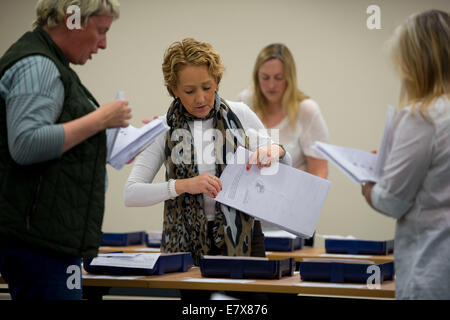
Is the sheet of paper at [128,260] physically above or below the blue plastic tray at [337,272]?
above

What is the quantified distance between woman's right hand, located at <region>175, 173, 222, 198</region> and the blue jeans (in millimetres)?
602

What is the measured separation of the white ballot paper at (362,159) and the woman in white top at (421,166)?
1.5 inches

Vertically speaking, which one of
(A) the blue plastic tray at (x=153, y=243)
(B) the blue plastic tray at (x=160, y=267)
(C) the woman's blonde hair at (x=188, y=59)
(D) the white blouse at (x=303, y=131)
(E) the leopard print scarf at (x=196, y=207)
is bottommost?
(A) the blue plastic tray at (x=153, y=243)

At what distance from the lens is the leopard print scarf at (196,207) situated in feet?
6.77

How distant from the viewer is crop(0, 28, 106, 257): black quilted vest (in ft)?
4.67

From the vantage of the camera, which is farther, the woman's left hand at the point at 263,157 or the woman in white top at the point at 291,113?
the woman in white top at the point at 291,113

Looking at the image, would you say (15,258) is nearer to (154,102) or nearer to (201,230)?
(201,230)

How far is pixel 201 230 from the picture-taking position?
6.82 ft

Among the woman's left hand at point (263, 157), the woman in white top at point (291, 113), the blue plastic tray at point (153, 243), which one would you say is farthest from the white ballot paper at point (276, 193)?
the woman in white top at point (291, 113)

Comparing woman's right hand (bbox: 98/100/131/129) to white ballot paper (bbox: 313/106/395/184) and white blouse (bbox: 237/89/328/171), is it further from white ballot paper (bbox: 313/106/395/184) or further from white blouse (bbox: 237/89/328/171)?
white blouse (bbox: 237/89/328/171)

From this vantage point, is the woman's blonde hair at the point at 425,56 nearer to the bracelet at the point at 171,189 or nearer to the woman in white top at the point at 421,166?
the woman in white top at the point at 421,166

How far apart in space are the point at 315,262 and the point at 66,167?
88 cm

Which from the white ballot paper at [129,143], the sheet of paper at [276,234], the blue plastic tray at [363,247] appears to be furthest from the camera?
the sheet of paper at [276,234]

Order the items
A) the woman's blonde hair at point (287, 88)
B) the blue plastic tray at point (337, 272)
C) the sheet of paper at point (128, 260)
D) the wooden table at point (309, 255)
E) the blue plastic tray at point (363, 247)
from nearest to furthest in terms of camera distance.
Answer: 1. the blue plastic tray at point (337, 272)
2. the sheet of paper at point (128, 260)
3. the wooden table at point (309, 255)
4. the blue plastic tray at point (363, 247)
5. the woman's blonde hair at point (287, 88)
